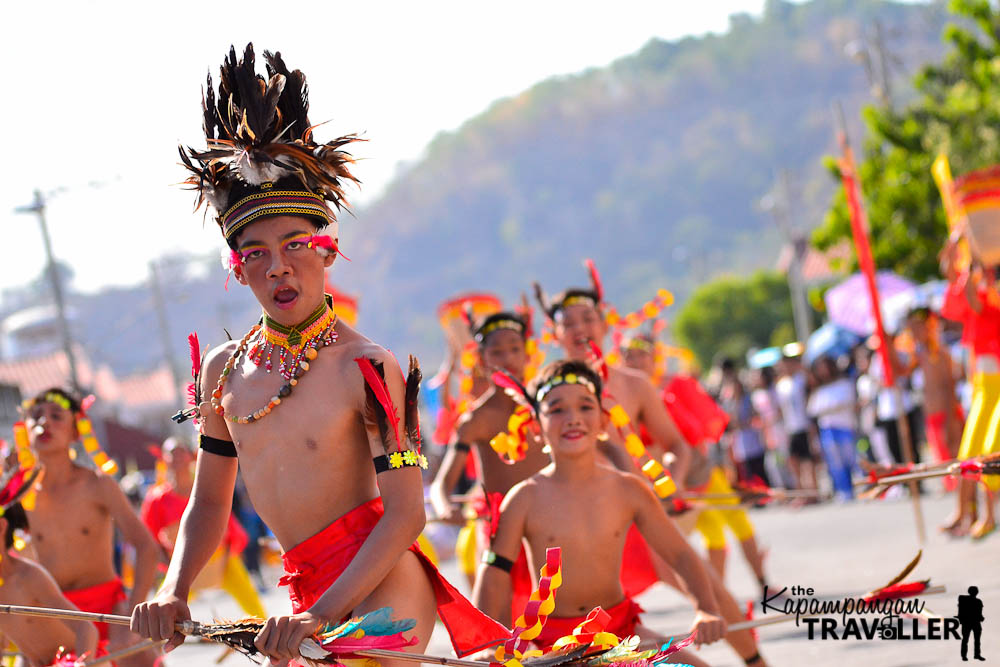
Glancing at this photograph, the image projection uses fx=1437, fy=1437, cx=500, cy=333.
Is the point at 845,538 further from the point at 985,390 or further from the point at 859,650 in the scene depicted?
the point at 859,650

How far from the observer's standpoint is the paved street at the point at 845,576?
7395 mm

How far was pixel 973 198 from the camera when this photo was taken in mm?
10125

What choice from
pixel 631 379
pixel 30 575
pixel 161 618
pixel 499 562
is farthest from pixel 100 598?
pixel 161 618

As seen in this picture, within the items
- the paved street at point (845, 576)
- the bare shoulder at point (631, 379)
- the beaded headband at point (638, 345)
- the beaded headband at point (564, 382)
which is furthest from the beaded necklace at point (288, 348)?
the beaded headband at point (638, 345)

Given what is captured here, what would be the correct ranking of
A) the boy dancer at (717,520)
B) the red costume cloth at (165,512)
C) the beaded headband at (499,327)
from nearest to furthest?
1. the beaded headband at (499,327)
2. the boy dancer at (717,520)
3. the red costume cloth at (165,512)

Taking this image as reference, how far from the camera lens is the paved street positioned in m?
7.39

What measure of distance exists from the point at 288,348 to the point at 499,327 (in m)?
3.83

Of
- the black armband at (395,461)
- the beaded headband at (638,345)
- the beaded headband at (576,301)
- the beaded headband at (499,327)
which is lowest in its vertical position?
the black armband at (395,461)

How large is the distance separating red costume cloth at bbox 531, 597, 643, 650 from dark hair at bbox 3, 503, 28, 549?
2505 mm

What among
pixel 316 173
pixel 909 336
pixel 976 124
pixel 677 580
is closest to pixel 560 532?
pixel 677 580

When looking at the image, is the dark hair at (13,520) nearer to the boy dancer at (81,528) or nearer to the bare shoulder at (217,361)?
the boy dancer at (81,528)

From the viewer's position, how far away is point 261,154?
429 centimetres

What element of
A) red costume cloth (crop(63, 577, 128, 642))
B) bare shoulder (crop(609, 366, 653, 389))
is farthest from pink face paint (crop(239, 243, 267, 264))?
bare shoulder (crop(609, 366, 653, 389))

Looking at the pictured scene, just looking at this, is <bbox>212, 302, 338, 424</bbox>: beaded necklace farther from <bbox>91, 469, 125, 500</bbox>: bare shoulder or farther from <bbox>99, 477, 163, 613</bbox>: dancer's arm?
<bbox>91, 469, 125, 500</bbox>: bare shoulder
